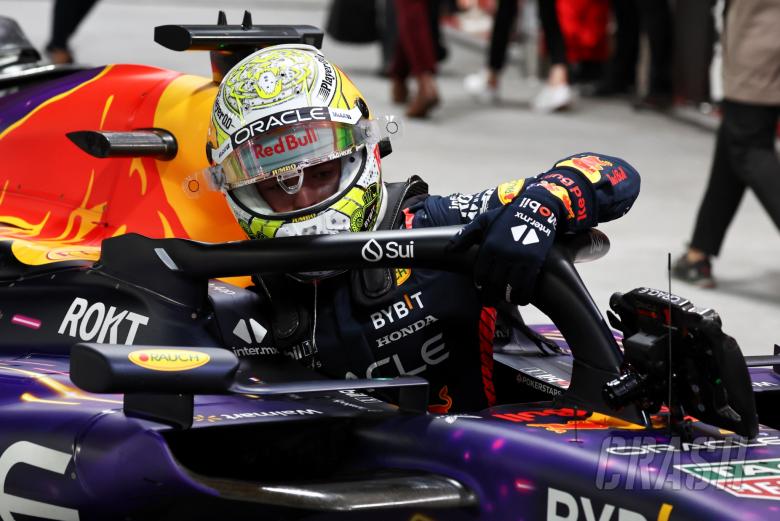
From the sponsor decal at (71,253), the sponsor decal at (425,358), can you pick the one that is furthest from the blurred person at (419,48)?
the sponsor decal at (425,358)

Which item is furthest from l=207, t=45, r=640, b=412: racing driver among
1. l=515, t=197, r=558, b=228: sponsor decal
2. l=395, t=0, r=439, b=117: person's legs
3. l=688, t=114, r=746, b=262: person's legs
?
l=395, t=0, r=439, b=117: person's legs

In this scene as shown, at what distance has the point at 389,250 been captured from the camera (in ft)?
7.72

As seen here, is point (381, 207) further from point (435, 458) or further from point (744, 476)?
point (744, 476)

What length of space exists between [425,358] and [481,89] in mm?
6755

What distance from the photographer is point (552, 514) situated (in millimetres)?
2051

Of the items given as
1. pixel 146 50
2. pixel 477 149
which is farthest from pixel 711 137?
pixel 146 50

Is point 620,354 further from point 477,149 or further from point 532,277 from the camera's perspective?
point 477,149

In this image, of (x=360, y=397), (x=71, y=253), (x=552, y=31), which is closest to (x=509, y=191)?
(x=360, y=397)

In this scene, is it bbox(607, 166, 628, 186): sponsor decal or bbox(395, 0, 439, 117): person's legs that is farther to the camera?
bbox(395, 0, 439, 117): person's legs

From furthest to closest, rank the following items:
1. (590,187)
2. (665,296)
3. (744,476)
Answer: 1. (590,187)
2. (665,296)
3. (744,476)

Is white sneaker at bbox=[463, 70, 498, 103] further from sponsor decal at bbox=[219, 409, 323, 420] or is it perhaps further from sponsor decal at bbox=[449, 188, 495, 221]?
sponsor decal at bbox=[219, 409, 323, 420]

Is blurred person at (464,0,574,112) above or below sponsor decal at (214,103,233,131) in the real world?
below

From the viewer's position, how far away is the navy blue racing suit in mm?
2578

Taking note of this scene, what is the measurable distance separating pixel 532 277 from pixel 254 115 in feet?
2.25
